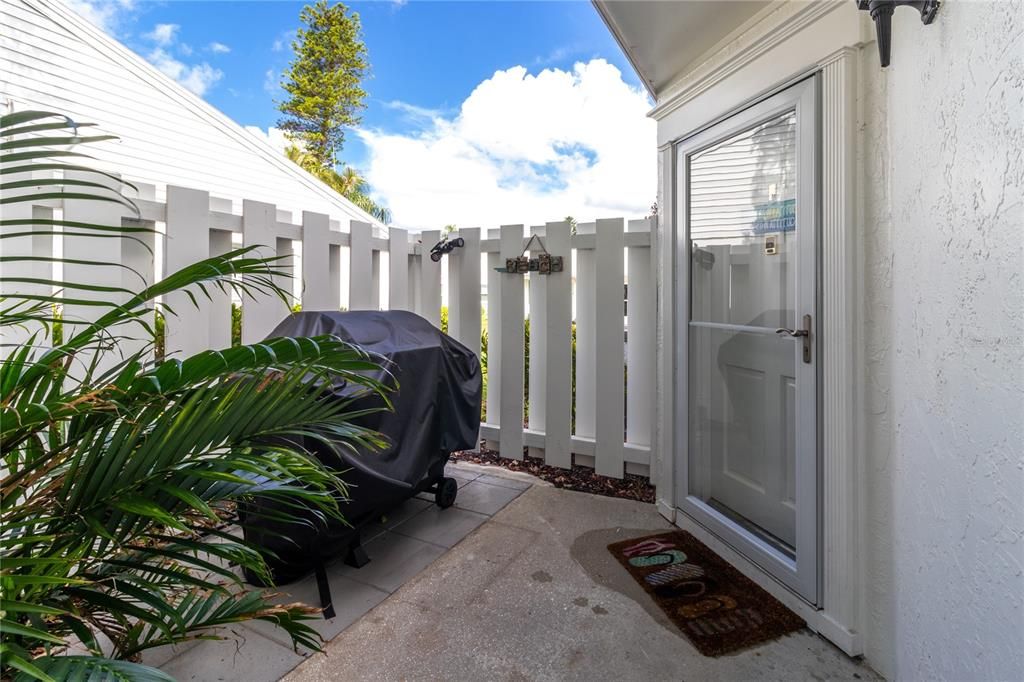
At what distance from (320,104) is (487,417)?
18.8 m

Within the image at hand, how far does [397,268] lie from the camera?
144 inches

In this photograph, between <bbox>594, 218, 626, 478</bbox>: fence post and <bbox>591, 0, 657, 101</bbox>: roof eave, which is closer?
<bbox>591, 0, 657, 101</bbox>: roof eave

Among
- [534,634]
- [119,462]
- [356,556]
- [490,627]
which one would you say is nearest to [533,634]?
[534,634]

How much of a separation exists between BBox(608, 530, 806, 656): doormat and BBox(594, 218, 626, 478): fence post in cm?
86

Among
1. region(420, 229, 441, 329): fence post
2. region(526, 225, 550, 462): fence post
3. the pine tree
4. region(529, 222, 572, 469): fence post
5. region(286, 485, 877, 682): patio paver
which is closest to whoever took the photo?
region(286, 485, 877, 682): patio paver

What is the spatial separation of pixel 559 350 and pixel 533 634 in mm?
1928

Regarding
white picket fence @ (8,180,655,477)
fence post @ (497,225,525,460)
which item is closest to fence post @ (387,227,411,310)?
white picket fence @ (8,180,655,477)

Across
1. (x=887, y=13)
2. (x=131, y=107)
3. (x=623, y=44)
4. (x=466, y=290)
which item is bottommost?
(x=466, y=290)

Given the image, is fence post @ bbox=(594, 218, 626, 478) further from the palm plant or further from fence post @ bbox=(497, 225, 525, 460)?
the palm plant

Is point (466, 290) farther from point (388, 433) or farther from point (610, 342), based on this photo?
point (388, 433)

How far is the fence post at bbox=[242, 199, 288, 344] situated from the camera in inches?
102

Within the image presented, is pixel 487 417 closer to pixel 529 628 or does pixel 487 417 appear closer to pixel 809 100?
pixel 529 628

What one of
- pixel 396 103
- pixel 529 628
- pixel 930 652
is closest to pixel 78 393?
pixel 529 628

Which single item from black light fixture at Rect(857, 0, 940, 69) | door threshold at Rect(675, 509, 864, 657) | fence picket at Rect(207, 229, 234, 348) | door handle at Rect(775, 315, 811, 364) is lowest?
door threshold at Rect(675, 509, 864, 657)
